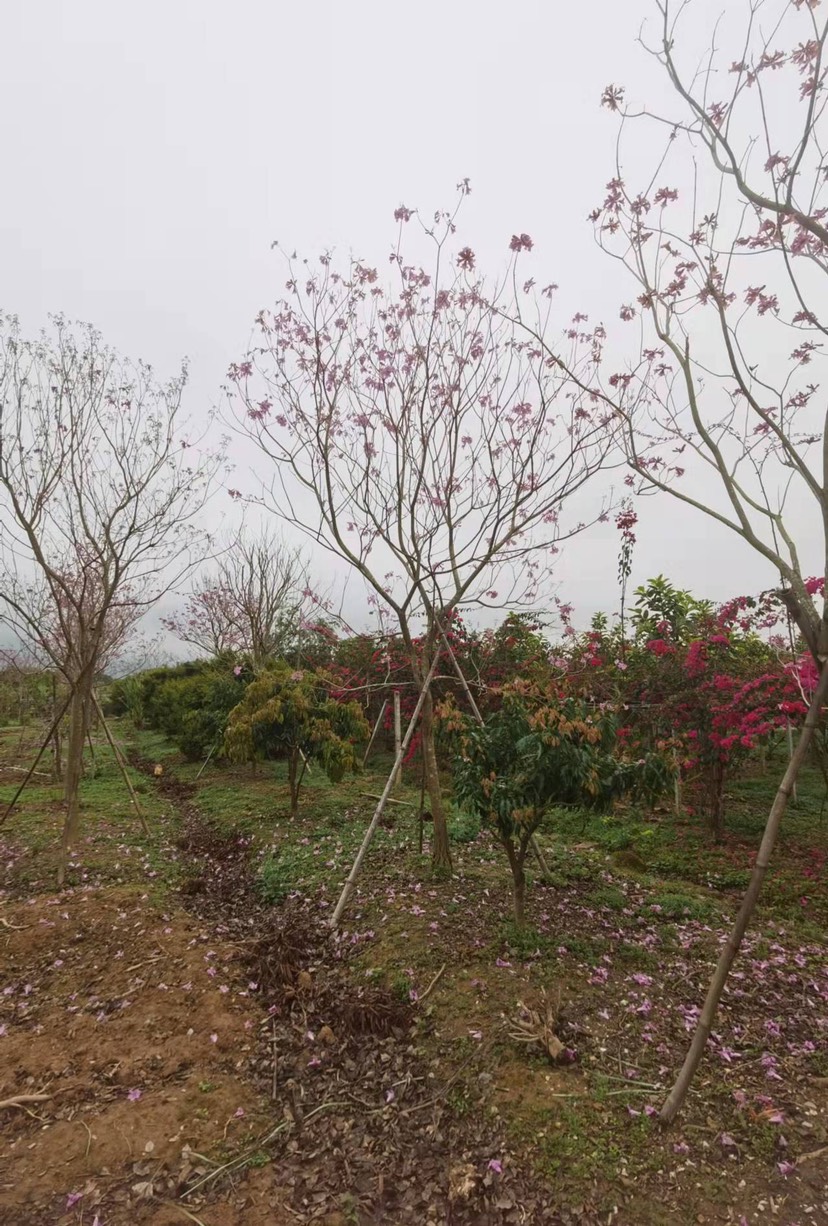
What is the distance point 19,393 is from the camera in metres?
6.31

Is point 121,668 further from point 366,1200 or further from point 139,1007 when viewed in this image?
point 366,1200

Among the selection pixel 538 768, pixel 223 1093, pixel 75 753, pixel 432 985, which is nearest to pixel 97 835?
pixel 75 753

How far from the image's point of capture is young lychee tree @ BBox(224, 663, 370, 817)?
314 inches

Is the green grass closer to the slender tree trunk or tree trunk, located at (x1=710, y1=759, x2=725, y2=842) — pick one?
the slender tree trunk

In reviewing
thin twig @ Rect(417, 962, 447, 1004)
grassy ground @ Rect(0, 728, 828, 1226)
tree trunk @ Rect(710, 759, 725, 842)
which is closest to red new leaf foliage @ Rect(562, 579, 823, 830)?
tree trunk @ Rect(710, 759, 725, 842)

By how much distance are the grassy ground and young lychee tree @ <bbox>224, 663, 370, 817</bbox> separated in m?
0.87

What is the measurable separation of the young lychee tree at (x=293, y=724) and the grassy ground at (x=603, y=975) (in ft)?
2.85

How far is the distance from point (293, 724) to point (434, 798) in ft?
10.0

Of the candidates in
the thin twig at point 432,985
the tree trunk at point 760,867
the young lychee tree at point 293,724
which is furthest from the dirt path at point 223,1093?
the young lychee tree at point 293,724

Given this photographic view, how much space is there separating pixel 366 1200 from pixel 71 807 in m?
5.15

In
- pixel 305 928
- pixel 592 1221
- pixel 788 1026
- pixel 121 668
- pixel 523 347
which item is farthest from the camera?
pixel 121 668

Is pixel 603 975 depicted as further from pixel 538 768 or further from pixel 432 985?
pixel 538 768

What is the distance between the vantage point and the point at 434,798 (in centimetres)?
568

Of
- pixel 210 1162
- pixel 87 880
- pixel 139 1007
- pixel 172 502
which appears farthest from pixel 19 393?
pixel 210 1162
